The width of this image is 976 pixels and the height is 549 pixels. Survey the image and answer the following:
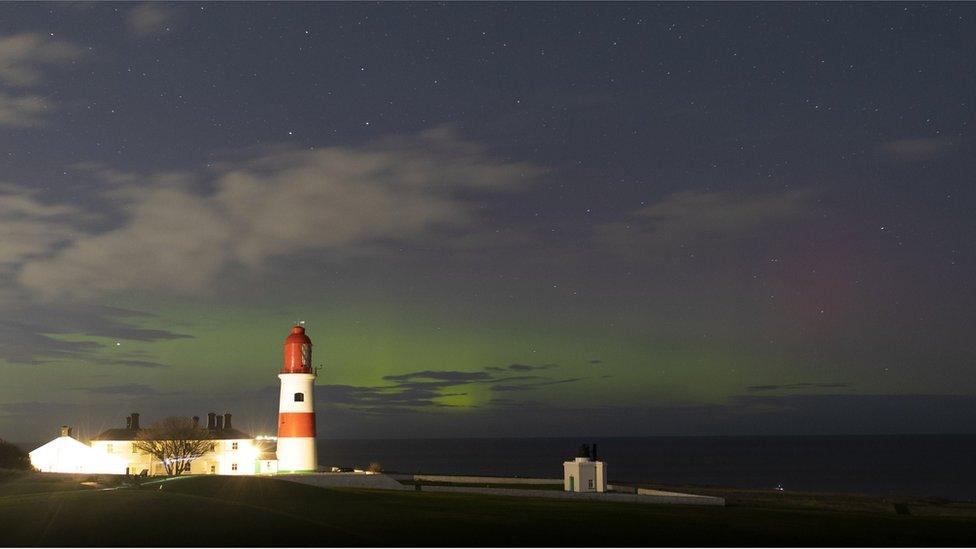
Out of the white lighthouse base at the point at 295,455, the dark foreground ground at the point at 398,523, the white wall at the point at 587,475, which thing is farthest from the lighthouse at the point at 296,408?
the white wall at the point at 587,475

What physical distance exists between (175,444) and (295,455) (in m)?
19.1

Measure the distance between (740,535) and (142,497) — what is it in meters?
21.8

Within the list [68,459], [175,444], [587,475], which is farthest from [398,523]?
[68,459]

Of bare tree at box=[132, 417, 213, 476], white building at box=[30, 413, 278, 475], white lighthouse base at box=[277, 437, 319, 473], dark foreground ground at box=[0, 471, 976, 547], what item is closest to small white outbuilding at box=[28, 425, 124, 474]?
white building at box=[30, 413, 278, 475]

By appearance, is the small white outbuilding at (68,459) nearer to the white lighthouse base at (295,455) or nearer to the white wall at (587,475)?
the white lighthouse base at (295,455)

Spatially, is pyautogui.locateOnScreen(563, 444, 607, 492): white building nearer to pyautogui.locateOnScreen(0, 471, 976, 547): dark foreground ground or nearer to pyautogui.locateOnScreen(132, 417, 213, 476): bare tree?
pyautogui.locateOnScreen(0, 471, 976, 547): dark foreground ground

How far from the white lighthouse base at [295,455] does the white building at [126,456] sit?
1446cm

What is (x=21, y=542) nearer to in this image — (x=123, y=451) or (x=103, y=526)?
(x=103, y=526)

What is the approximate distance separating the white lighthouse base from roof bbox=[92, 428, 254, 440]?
1876 centimetres

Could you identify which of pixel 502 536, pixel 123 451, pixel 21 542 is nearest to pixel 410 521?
pixel 502 536

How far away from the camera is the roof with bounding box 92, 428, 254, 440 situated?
74.3 metres

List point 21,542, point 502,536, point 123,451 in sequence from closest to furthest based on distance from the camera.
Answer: point 21,542 < point 502,536 < point 123,451

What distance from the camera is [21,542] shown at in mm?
25500

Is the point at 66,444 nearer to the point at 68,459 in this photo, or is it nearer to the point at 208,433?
the point at 68,459
